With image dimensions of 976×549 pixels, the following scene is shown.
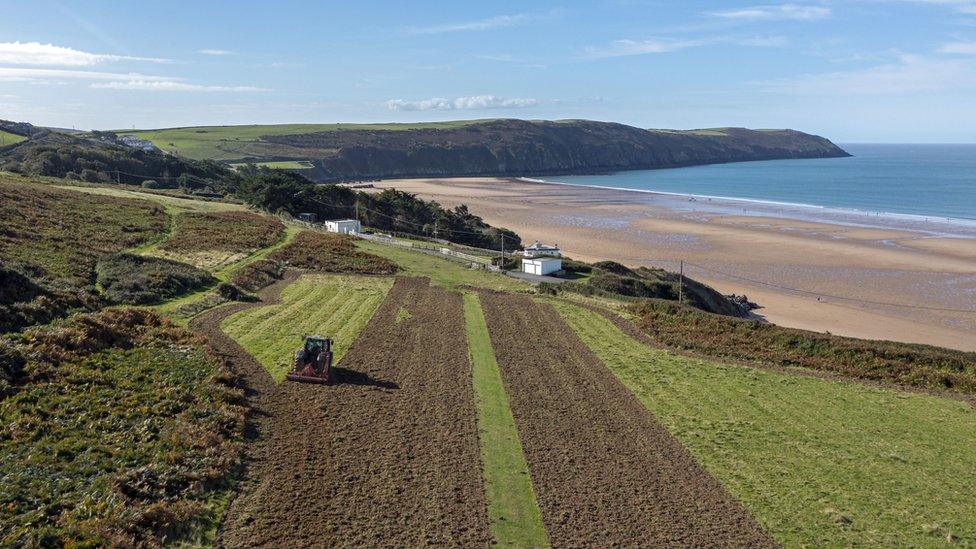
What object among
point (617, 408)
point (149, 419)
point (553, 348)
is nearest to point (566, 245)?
point (553, 348)

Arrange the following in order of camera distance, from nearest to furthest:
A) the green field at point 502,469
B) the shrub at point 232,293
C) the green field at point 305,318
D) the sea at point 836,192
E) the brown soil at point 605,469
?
the green field at point 502,469 < the brown soil at point 605,469 < the green field at point 305,318 < the shrub at point 232,293 < the sea at point 836,192

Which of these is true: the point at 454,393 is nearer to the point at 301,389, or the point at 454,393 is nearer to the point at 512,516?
the point at 301,389

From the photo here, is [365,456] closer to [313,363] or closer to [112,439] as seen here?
[112,439]

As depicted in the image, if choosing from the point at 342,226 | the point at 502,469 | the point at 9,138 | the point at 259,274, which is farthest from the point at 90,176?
the point at 502,469

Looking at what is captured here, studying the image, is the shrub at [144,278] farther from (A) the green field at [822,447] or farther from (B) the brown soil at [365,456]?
(A) the green field at [822,447]

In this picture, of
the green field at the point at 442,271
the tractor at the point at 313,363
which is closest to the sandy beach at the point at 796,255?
the green field at the point at 442,271
